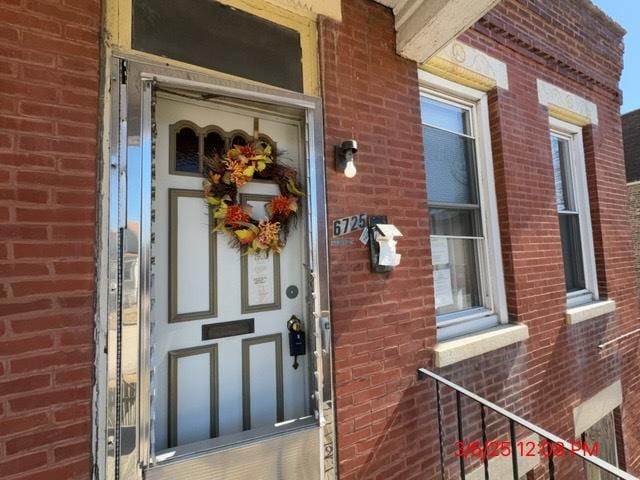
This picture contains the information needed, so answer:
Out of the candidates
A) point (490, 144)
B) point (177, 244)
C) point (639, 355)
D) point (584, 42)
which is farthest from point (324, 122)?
point (639, 355)

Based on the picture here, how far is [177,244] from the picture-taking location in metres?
2.06

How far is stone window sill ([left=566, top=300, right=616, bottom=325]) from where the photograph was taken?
3820mm

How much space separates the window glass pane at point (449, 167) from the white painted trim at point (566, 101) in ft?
4.51

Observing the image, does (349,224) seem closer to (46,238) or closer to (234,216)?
(234,216)

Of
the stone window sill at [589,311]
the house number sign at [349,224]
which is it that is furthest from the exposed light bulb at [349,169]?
the stone window sill at [589,311]

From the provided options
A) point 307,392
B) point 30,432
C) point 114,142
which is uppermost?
point 114,142

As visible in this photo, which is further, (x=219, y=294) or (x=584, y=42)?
(x=584, y=42)

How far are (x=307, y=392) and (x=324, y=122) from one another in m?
1.83

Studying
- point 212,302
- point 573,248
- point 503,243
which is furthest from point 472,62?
point 212,302

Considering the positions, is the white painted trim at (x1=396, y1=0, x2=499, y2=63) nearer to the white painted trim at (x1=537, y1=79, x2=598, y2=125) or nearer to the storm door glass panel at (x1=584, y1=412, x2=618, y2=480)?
the white painted trim at (x1=537, y1=79, x2=598, y2=125)

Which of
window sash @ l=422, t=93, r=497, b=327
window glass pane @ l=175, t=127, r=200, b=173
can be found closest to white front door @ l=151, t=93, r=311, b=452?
window glass pane @ l=175, t=127, r=200, b=173

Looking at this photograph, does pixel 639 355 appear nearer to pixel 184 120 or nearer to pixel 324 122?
pixel 324 122

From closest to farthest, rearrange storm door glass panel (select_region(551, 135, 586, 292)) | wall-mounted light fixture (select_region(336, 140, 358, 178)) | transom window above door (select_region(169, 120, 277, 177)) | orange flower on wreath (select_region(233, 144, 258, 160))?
transom window above door (select_region(169, 120, 277, 177)), orange flower on wreath (select_region(233, 144, 258, 160)), wall-mounted light fixture (select_region(336, 140, 358, 178)), storm door glass panel (select_region(551, 135, 586, 292))

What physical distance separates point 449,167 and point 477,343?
1.62m
